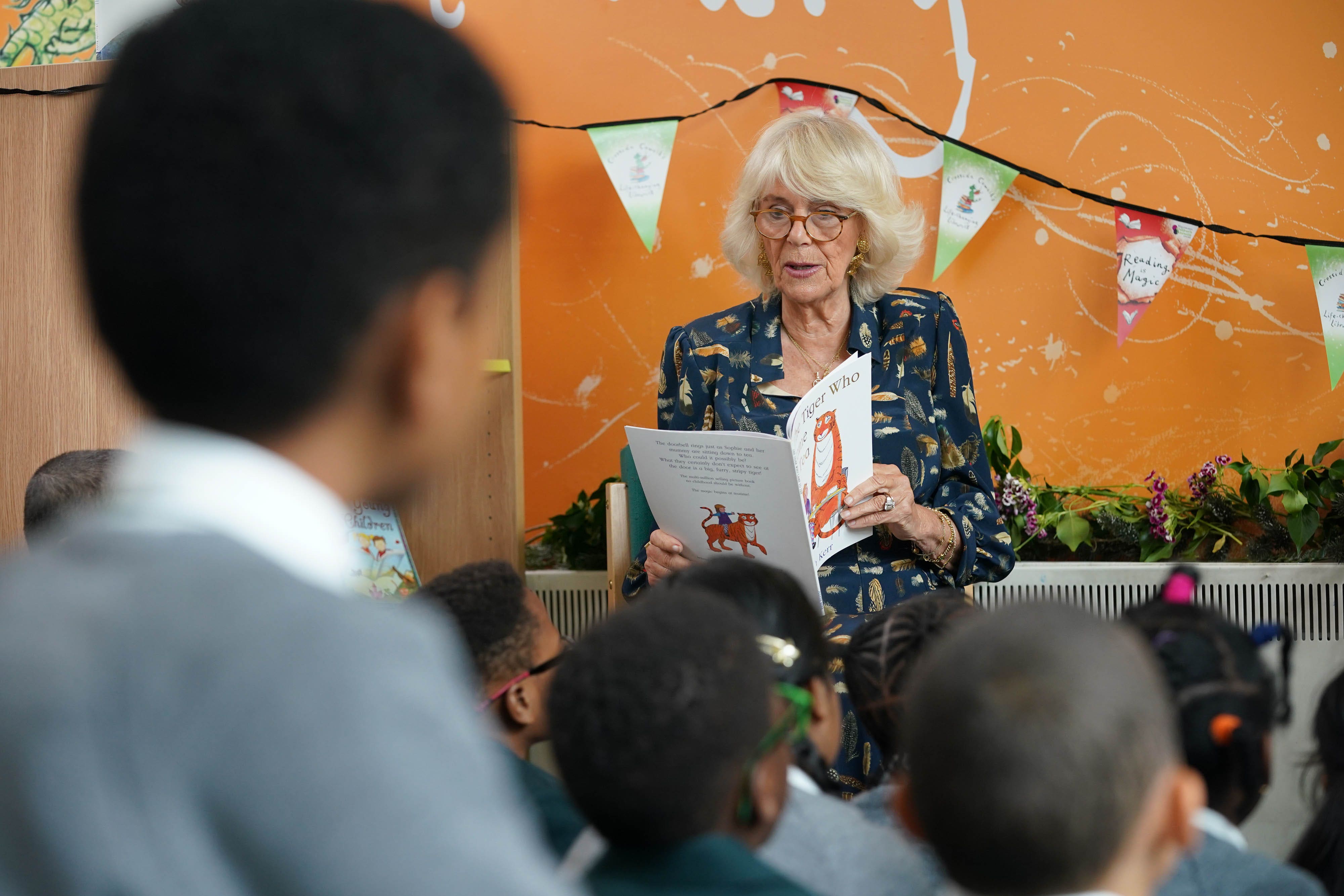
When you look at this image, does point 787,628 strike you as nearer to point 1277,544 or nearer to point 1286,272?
point 1277,544

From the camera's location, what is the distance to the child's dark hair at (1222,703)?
36.6 inches

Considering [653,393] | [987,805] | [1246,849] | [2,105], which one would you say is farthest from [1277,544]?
[2,105]

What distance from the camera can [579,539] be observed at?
2.50 m

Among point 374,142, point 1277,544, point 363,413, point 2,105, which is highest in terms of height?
point 2,105

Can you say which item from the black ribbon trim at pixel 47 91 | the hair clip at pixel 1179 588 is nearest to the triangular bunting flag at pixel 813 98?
the black ribbon trim at pixel 47 91

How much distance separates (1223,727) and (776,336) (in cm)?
122

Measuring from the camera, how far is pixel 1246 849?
2.88ft

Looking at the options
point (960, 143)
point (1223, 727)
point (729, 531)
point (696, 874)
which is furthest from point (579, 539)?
point (696, 874)

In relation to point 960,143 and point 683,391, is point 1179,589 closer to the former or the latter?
point 683,391

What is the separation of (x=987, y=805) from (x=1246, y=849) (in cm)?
36

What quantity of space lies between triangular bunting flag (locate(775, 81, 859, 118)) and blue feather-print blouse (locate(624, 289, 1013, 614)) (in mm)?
708

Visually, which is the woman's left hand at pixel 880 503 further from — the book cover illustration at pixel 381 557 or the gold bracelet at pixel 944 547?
the book cover illustration at pixel 381 557

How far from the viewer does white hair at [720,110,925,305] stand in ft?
6.38

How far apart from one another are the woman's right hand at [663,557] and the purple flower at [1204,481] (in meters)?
1.34
